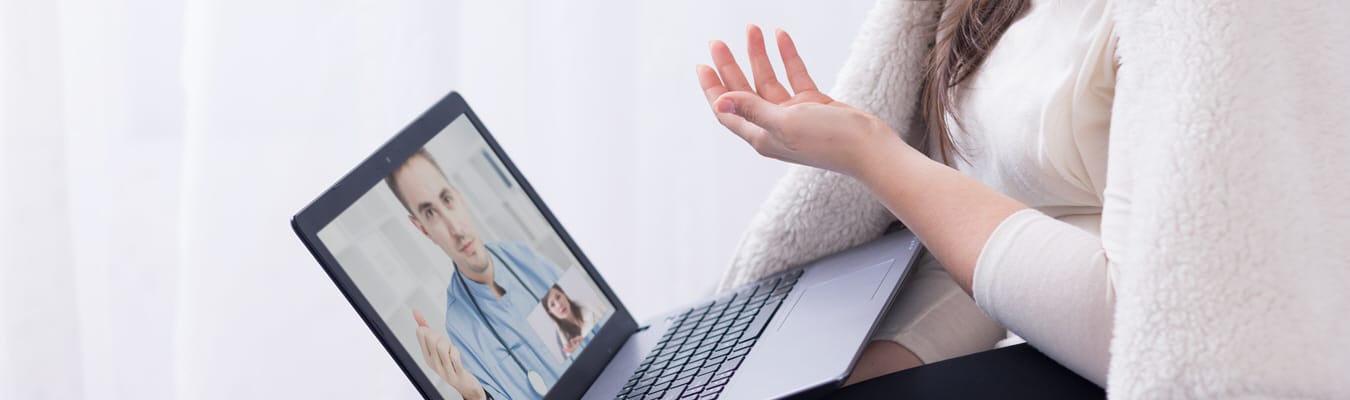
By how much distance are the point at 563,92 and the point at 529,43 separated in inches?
3.6

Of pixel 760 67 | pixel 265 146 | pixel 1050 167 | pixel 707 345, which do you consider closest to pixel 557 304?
pixel 707 345

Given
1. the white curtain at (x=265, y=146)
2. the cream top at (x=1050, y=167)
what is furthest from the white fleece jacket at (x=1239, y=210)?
the white curtain at (x=265, y=146)

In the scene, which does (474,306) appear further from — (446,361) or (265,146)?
(265,146)

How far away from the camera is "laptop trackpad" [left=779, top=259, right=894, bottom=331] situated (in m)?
0.69

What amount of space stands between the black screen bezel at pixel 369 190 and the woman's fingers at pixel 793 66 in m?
0.22

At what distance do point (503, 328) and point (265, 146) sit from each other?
0.69 metres

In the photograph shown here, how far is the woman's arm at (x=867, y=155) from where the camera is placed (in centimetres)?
59

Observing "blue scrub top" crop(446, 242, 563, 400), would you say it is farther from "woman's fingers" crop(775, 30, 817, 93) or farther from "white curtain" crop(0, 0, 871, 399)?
"white curtain" crop(0, 0, 871, 399)

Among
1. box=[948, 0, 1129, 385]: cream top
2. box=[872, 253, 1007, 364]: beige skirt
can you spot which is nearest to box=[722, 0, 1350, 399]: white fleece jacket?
box=[948, 0, 1129, 385]: cream top

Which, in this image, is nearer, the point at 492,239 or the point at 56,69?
the point at 492,239

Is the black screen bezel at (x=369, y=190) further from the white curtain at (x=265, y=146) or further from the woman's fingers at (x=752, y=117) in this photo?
the white curtain at (x=265, y=146)

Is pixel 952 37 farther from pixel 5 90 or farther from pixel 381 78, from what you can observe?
pixel 5 90

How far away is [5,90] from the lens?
1021mm

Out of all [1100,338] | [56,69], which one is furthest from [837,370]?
[56,69]
